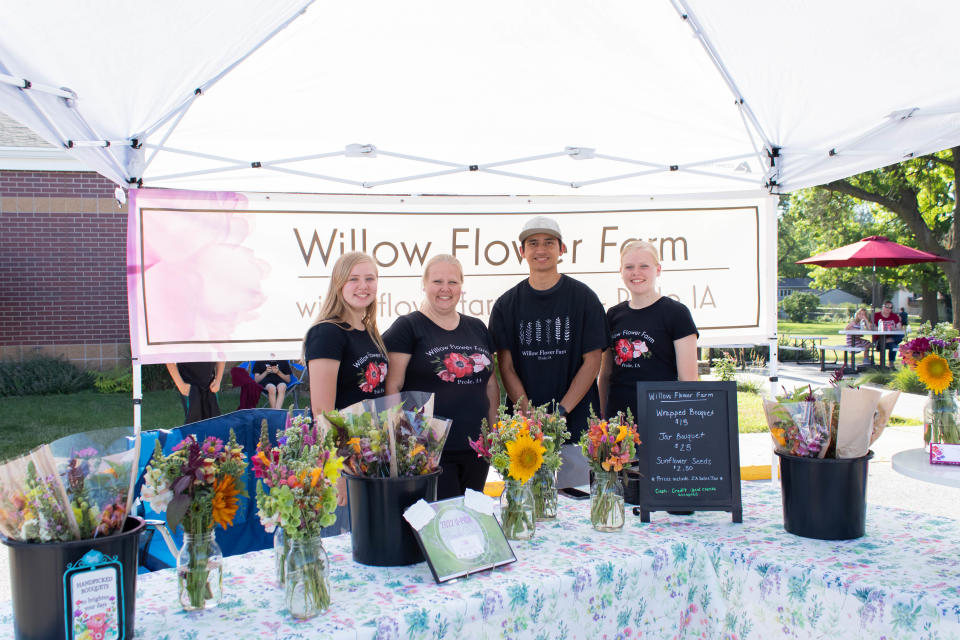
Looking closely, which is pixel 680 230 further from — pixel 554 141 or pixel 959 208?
pixel 959 208

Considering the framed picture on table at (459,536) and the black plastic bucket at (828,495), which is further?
the black plastic bucket at (828,495)

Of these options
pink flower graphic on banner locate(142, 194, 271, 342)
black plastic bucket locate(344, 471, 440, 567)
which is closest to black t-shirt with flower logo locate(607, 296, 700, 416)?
black plastic bucket locate(344, 471, 440, 567)

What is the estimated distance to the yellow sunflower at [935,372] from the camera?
1.79 meters

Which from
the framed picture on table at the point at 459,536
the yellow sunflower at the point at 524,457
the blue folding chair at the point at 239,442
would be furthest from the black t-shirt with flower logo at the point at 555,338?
the framed picture on table at the point at 459,536

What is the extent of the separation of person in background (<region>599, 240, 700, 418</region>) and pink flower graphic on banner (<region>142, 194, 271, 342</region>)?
6.76 feet

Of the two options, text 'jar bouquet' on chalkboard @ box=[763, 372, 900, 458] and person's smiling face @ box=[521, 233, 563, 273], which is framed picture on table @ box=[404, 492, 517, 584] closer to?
text 'jar bouquet' on chalkboard @ box=[763, 372, 900, 458]

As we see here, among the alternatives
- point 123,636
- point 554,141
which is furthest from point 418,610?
point 554,141

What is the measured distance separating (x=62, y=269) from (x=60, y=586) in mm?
9933

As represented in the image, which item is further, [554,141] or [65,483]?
[554,141]

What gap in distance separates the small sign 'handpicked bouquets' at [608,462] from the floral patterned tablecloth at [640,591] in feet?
0.17

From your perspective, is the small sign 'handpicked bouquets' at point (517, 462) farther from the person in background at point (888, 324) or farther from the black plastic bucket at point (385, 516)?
the person in background at point (888, 324)

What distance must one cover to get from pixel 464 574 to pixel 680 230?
10.0 feet

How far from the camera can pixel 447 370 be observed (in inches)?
99.9

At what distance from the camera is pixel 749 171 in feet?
12.9
